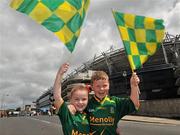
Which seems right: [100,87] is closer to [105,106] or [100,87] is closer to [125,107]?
[105,106]

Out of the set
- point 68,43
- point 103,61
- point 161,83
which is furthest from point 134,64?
point 103,61

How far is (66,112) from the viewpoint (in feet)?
14.6

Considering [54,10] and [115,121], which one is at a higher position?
[54,10]

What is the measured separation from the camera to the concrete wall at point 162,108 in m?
34.2

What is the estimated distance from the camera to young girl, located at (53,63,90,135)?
14.5 feet

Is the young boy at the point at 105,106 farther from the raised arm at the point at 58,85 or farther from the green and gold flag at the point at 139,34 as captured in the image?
the green and gold flag at the point at 139,34

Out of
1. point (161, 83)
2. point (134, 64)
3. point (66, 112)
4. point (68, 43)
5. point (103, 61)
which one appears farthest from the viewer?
point (103, 61)

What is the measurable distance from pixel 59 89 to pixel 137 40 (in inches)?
59.8

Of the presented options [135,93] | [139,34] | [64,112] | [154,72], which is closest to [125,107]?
[135,93]

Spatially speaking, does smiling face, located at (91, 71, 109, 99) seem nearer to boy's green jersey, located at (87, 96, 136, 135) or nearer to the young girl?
boy's green jersey, located at (87, 96, 136, 135)

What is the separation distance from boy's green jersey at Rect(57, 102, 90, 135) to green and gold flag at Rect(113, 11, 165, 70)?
1.25 meters

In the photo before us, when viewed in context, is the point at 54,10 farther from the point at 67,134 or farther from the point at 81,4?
the point at 67,134

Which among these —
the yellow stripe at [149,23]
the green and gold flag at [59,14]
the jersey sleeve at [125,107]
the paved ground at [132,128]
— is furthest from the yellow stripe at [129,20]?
the paved ground at [132,128]

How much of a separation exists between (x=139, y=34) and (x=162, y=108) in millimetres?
32321
